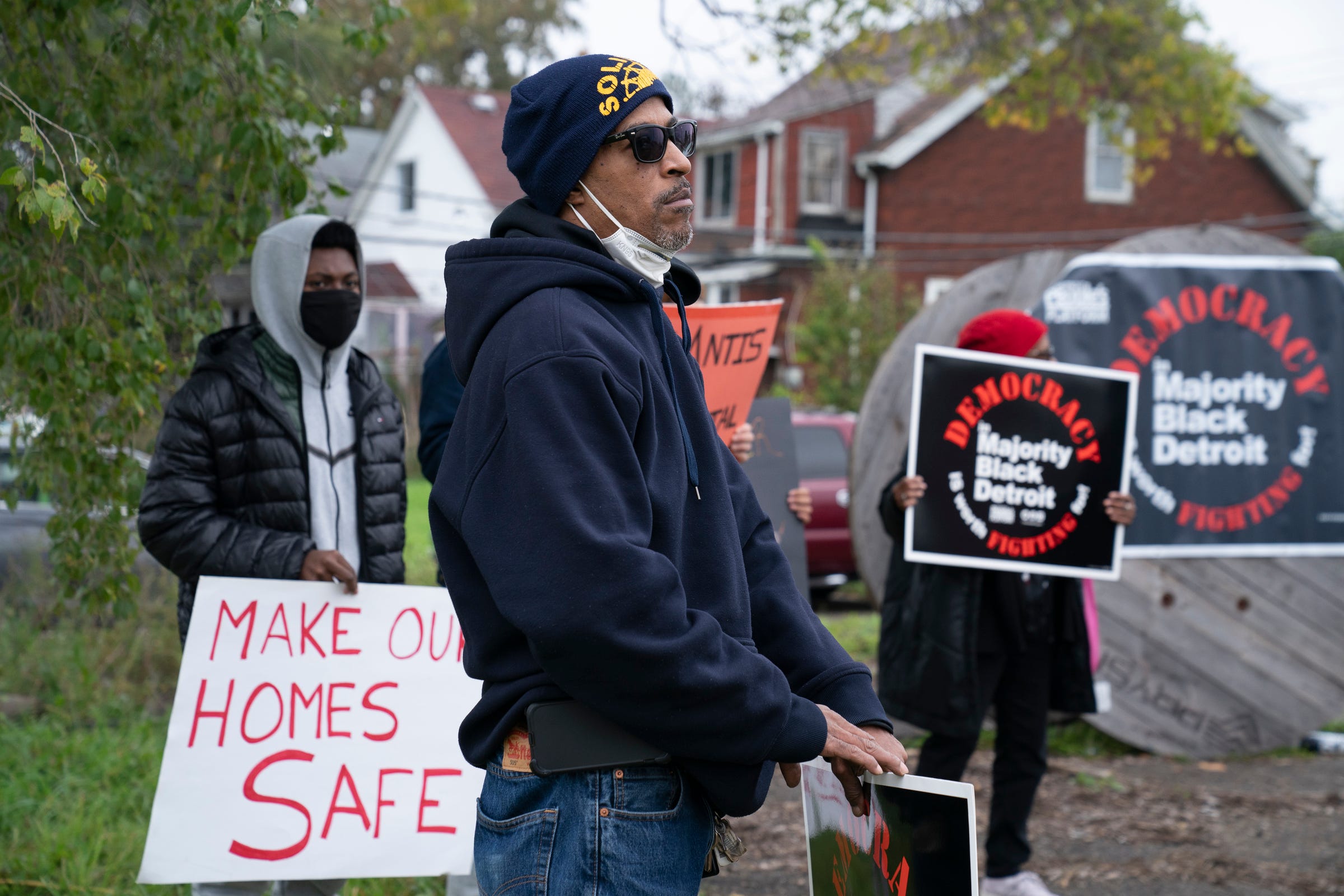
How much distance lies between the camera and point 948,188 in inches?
A: 924

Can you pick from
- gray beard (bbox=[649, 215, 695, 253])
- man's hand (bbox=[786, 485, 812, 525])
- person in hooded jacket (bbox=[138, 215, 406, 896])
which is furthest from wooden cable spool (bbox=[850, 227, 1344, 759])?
gray beard (bbox=[649, 215, 695, 253])

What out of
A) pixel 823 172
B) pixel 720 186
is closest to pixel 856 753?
pixel 823 172

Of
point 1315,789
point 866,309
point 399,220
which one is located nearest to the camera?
point 1315,789

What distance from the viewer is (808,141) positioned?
23.9 m

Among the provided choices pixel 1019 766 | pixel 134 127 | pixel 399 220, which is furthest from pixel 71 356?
pixel 399 220

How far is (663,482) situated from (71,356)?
212cm

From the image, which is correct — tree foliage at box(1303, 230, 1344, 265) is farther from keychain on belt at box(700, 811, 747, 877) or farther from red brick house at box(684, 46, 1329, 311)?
keychain on belt at box(700, 811, 747, 877)

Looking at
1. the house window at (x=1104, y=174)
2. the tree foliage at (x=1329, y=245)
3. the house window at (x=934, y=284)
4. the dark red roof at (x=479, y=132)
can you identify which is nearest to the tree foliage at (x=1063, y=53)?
the house window at (x=934, y=284)

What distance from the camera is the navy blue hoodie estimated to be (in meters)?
1.57

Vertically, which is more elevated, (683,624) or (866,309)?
(866,309)

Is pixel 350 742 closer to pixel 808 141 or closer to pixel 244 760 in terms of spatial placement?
pixel 244 760

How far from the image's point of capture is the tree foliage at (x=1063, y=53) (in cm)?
795

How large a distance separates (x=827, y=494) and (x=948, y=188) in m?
13.9

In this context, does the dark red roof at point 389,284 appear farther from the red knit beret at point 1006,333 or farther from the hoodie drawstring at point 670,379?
the hoodie drawstring at point 670,379
